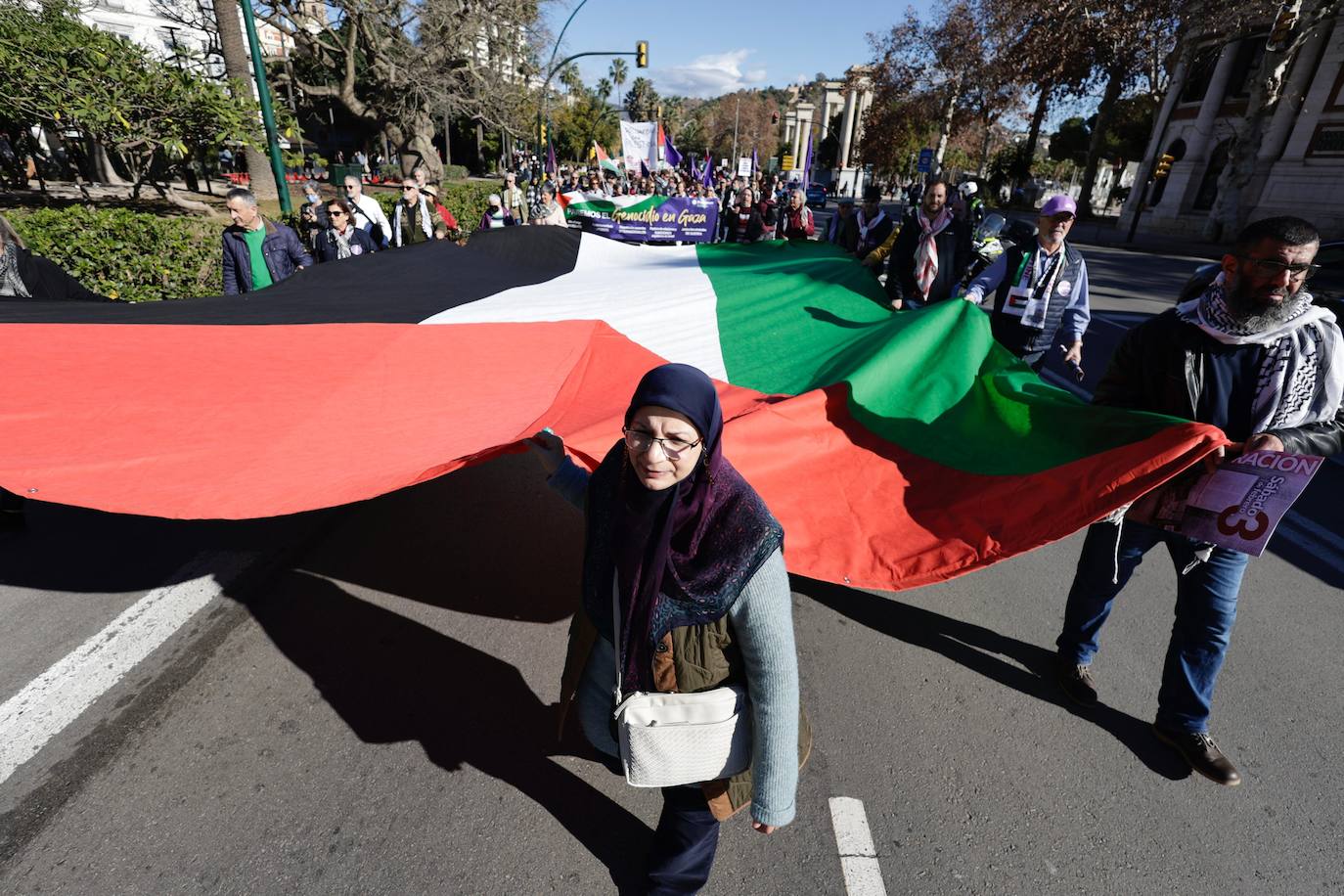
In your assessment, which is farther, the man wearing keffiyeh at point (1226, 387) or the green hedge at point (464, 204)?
the green hedge at point (464, 204)

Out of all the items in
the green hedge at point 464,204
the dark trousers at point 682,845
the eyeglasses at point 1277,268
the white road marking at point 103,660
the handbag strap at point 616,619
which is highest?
the eyeglasses at point 1277,268

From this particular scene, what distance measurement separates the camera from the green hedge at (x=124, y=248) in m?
6.51

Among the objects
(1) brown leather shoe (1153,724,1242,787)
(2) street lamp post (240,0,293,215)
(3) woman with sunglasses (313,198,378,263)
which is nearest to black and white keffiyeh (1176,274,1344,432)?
(1) brown leather shoe (1153,724,1242,787)

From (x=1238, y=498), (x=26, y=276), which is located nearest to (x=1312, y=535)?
(x=1238, y=498)

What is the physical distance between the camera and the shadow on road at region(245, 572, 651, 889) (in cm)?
241

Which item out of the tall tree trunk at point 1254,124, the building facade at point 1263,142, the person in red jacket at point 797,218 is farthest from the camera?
the building facade at point 1263,142

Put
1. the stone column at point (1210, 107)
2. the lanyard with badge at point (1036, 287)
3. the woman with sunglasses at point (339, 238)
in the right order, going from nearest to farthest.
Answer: the lanyard with badge at point (1036, 287), the woman with sunglasses at point (339, 238), the stone column at point (1210, 107)

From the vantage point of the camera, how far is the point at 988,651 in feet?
11.2

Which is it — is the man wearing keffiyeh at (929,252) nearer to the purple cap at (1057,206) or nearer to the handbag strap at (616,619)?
the purple cap at (1057,206)

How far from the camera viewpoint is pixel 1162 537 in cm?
270

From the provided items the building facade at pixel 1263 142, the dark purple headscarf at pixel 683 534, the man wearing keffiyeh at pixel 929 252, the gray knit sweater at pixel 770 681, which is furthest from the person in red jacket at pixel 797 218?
the building facade at pixel 1263 142

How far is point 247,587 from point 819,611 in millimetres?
3090

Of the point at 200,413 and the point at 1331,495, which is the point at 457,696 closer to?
the point at 200,413

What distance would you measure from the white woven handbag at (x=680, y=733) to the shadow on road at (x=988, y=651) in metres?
2.07
